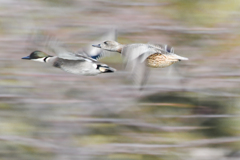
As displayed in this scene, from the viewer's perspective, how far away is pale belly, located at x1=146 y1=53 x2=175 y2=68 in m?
0.90

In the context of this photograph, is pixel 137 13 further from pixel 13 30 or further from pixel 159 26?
pixel 13 30

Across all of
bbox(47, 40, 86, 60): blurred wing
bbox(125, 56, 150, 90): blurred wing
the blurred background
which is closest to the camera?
bbox(125, 56, 150, 90): blurred wing

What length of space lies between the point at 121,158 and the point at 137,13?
2.03 feet

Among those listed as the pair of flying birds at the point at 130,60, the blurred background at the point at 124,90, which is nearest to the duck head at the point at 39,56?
the pair of flying birds at the point at 130,60

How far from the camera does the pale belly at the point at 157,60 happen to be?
90 cm

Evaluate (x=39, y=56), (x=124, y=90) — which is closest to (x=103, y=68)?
(x=39, y=56)

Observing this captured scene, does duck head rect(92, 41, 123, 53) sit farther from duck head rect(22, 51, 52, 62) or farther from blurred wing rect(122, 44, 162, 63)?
duck head rect(22, 51, 52, 62)

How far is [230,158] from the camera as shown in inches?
79.5

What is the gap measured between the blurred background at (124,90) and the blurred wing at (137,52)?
2.53 ft

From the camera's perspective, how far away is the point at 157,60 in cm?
91

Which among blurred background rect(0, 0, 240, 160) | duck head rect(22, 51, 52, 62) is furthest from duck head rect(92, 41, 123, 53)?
blurred background rect(0, 0, 240, 160)

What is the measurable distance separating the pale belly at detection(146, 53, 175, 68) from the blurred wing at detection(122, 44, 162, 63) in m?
0.01

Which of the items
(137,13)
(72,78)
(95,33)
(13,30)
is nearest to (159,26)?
(137,13)

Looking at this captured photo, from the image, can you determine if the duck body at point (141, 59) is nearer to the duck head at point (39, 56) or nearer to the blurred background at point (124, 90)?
the duck head at point (39, 56)
